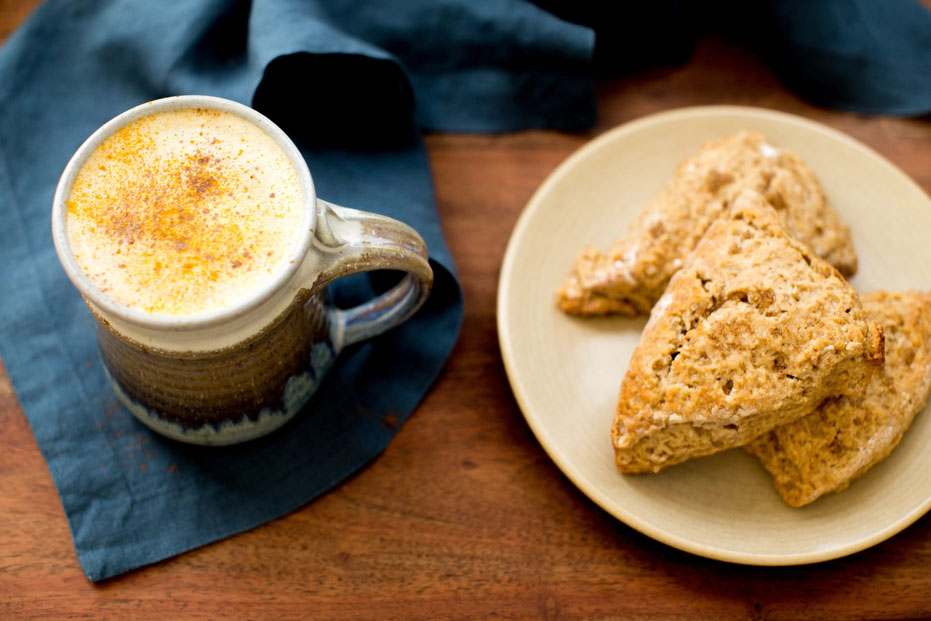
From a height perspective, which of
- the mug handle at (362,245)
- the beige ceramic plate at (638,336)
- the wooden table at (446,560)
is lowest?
the wooden table at (446,560)

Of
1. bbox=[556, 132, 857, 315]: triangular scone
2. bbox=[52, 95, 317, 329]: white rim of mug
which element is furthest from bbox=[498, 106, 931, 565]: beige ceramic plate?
bbox=[52, 95, 317, 329]: white rim of mug

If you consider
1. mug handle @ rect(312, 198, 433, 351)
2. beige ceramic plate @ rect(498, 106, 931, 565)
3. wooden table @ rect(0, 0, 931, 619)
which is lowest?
wooden table @ rect(0, 0, 931, 619)

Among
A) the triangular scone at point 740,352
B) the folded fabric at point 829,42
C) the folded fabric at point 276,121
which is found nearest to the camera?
the triangular scone at point 740,352

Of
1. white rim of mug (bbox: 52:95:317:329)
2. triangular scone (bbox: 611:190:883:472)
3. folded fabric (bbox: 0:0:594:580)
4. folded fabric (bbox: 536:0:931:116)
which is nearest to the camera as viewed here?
white rim of mug (bbox: 52:95:317:329)

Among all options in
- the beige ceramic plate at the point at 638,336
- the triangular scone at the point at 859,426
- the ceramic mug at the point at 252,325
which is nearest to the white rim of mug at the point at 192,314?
the ceramic mug at the point at 252,325

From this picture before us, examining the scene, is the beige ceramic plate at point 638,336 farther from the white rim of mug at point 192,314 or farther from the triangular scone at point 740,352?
the white rim of mug at point 192,314

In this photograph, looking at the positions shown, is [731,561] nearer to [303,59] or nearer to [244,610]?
[244,610]

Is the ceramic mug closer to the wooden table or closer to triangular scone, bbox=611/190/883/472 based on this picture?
the wooden table

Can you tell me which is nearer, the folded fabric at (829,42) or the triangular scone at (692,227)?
the triangular scone at (692,227)
